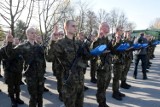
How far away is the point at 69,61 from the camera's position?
4.67 metres

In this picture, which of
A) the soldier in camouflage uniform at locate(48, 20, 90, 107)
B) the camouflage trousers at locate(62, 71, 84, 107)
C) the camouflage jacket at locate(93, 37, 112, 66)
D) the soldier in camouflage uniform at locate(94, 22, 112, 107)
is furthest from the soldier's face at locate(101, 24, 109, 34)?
the camouflage trousers at locate(62, 71, 84, 107)

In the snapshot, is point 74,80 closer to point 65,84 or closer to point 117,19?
point 65,84

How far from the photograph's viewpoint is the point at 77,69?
4750 millimetres

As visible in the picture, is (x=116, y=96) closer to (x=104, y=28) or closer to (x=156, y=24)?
(x=104, y=28)

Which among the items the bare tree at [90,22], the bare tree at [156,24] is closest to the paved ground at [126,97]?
the bare tree at [90,22]

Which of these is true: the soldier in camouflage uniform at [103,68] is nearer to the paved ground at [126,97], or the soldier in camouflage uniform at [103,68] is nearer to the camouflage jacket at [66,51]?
the paved ground at [126,97]

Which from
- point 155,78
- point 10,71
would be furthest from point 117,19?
point 10,71

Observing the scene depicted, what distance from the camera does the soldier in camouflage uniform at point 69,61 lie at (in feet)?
15.2

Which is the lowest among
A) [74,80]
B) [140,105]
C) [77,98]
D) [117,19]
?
[140,105]

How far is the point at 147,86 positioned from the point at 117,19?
72.6 meters

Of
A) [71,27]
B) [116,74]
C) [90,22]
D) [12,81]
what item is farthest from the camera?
[90,22]

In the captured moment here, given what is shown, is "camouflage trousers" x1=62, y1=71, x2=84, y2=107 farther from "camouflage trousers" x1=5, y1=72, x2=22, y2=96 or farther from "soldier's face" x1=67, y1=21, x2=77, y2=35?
"camouflage trousers" x1=5, y1=72, x2=22, y2=96

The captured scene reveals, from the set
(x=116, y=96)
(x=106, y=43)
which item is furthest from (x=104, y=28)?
(x=116, y=96)

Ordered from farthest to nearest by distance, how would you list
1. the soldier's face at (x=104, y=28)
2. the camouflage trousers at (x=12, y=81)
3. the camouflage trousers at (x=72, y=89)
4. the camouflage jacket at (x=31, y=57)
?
1. the camouflage trousers at (x=12, y=81)
2. the soldier's face at (x=104, y=28)
3. the camouflage jacket at (x=31, y=57)
4. the camouflage trousers at (x=72, y=89)
